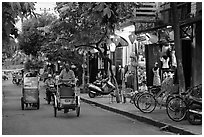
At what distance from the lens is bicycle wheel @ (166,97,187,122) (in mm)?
12398

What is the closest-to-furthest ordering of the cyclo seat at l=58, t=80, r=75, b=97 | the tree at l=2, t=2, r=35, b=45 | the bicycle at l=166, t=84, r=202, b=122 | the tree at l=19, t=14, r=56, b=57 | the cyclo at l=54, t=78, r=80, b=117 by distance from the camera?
the tree at l=2, t=2, r=35, b=45, the bicycle at l=166, t=84, r=202, b=122, the cyclo at l=54, t=78, r=80, b=117, the cyclo seat at l=58, t=80, r=75, b=97, the tree at l=19, t=14, r=56, b=57

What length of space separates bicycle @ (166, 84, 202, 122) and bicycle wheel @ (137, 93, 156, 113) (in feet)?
8.02

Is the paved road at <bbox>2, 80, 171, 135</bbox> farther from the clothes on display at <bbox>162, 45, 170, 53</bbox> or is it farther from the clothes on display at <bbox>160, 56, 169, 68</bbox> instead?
the clothes on display at <bbox>160, 56, 169, 68</bbox>

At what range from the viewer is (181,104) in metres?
12.4

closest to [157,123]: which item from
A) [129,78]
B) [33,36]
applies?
[129,78]

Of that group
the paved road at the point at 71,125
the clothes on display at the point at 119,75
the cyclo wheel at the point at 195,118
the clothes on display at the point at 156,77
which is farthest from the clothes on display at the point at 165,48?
the clothes on display at the point at 119,75

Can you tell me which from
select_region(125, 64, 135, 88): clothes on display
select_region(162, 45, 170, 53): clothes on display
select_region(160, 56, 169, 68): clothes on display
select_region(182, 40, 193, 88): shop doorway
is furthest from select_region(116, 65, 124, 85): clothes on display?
select_region(182, 40, 193, 88): shop doorway

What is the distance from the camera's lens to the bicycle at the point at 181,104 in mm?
12205

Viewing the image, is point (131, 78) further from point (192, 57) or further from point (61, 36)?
point (192, 57)

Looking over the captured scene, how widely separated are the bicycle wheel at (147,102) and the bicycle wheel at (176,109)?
245cm

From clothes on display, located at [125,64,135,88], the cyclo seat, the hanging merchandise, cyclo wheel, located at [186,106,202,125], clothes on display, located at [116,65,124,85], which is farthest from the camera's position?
clothes on display, located at [116,65,124,85]

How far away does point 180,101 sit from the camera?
1252 centimetres

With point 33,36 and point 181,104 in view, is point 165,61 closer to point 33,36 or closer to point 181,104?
point 181,104

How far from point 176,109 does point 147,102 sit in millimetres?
2960
